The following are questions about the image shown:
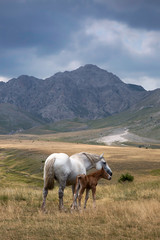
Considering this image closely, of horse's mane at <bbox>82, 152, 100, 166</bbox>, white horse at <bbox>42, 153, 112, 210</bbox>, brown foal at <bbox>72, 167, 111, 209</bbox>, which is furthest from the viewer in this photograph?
horse's mane at <bbox>82, 152, 100, 166</bbox>

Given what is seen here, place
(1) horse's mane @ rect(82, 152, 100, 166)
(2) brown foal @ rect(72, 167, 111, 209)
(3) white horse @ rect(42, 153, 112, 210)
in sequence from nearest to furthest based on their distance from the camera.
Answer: (2) brown foal @ rect(72, 167, 111, 209)
(3) white horse @ rect(42, 153, 112, 210)
(1) horse's mane @ rect(82, 152, 100, 166)

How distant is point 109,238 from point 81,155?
6.79 m

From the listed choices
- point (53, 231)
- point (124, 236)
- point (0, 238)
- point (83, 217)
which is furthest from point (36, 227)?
point (124, 236)

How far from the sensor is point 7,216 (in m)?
10.8

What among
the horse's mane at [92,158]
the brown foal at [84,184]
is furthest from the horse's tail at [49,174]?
the horse's mane at [92,158]

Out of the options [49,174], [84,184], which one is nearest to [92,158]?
[84,184]

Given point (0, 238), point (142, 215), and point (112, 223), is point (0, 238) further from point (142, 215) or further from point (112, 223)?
point (142, 215)

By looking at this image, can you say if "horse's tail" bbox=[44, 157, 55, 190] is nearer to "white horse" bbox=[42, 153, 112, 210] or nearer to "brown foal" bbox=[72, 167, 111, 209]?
"white horse" bbox=[42, 153, 112, 210]

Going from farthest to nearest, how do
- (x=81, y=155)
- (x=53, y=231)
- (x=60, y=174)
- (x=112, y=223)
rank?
1. (x=81, y=155)
2. (x=60, y=174)
3. (x=112, y=223)
4. (x=53, y=231)

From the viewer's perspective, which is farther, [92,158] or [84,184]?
[92,158]

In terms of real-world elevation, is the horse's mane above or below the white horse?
above

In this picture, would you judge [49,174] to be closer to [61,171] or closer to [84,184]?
[61,171]

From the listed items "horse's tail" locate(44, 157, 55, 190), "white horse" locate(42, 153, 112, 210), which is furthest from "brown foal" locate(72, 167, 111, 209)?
"horse's tail" locate(44, 157, 55, 190)

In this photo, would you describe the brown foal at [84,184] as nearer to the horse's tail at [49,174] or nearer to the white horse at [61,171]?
the white horse at [61,171]
